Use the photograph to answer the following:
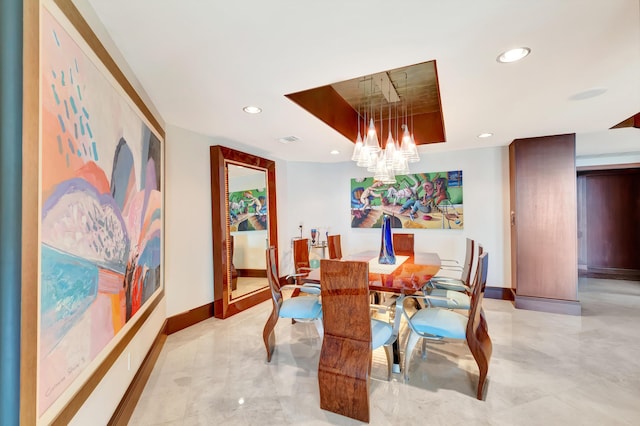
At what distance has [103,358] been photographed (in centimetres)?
146

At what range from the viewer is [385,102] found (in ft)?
10.9

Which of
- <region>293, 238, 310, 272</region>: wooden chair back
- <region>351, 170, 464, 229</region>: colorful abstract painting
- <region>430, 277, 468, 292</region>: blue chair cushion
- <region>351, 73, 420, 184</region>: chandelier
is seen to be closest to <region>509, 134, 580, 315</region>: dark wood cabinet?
<region>351, 170, 464, 229</region>: colorful abstract painting

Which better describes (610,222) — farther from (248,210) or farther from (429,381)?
(248,210)

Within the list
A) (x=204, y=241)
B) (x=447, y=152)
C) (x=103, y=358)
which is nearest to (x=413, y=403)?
(x=103, y=358)

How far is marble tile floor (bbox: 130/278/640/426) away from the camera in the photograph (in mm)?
1815

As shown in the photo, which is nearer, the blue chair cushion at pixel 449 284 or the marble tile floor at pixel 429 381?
the marble tile floor at pixel 429 381

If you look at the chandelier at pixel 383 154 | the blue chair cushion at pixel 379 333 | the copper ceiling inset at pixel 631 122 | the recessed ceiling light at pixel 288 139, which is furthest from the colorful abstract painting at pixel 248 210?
the copper ceiling inset at pixel 631 122

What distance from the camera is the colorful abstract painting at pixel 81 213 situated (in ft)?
3.28

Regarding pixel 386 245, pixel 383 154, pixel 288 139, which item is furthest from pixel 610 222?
pixel 288 139

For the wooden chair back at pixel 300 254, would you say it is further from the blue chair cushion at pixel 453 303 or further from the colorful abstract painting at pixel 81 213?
the colorful abstract painting at pixel 81 213

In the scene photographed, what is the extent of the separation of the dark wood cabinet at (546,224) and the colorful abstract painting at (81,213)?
4507 millimetres

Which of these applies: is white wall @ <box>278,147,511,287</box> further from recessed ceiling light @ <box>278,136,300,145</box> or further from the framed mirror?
recessed ceiling light @ <box>278,136,300,145</box>

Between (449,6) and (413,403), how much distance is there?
95.0 inches

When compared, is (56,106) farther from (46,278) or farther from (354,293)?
(354,293)
